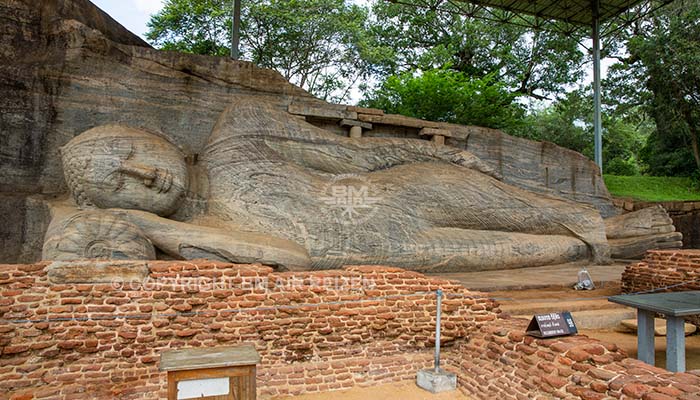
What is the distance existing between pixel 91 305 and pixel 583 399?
357 cm

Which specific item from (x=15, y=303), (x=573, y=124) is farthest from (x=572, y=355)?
(x=573, y=124)

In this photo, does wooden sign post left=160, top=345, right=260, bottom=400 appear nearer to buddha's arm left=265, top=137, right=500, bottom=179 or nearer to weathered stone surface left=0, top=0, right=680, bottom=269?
weathered stone surface left=0, top=0, right=680, bottom=269

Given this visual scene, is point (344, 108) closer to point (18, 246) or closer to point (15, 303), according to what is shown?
point (18, 246)

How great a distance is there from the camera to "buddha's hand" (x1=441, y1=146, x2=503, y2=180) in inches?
281

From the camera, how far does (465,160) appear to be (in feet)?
23.6

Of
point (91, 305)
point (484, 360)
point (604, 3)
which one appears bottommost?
point (484, 360)

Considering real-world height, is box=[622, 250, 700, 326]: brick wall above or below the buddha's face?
below

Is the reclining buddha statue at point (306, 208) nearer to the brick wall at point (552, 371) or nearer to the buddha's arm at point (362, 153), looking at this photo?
the buddha's arm at point (362, 153)

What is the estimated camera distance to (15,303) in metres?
3.16

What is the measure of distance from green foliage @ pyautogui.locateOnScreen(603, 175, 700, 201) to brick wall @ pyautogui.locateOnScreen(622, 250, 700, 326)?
1054 cm

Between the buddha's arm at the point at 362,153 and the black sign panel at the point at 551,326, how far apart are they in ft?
11.6

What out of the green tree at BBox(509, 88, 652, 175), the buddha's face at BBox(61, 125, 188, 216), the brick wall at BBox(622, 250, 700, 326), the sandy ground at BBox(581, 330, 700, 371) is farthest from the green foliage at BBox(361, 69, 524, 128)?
the buddha's face at BBox(61, 125, 188, 216)

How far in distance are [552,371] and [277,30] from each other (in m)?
17.9

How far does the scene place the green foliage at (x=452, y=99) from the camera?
1496 cm
